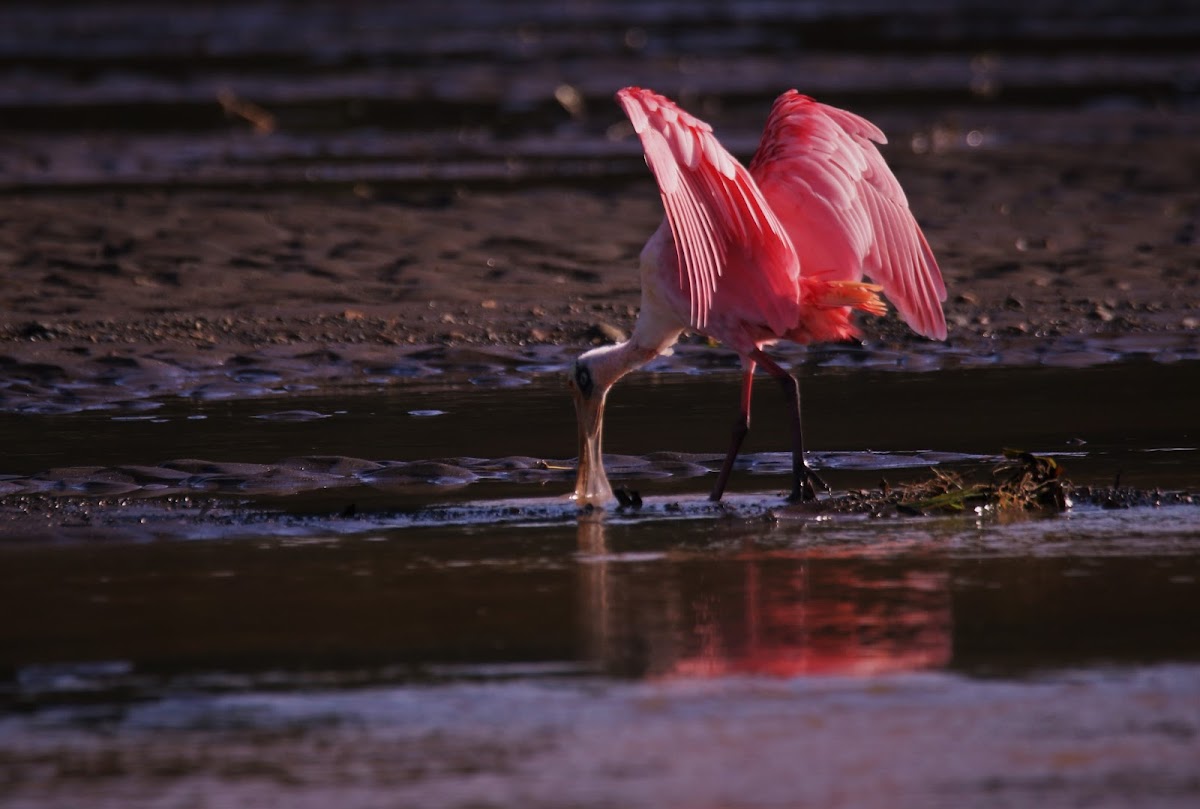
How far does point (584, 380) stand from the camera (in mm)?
8875

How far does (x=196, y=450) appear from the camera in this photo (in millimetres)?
9516

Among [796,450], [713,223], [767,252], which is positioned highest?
[713,223]

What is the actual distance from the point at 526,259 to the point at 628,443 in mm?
5124

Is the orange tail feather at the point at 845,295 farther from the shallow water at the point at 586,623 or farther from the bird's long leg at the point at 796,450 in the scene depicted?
the shallow water at the point at 586,623

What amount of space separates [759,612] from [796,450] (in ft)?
6.51

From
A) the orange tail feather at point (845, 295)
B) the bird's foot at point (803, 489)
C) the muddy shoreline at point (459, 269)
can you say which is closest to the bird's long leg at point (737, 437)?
the bird's foot at point (803, 489)

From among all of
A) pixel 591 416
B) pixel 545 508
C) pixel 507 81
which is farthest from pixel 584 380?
pixel 507 81

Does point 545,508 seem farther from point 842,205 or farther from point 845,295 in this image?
point 842,205

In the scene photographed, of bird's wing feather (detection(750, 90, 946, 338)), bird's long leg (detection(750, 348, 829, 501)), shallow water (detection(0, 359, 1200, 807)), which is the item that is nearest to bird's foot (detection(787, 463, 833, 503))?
bird's long leg (detection(750, 348, 829, 501))

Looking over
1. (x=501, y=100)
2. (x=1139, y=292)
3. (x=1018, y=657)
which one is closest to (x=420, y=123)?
(x=501, y=100)

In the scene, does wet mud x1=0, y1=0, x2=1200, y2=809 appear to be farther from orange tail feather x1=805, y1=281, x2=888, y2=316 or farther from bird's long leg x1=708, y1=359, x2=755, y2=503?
orange tail feather x1=805, y1=281, x2=888, y2=316

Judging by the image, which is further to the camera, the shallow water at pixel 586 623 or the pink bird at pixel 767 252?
the pink bird at pixel 767 252

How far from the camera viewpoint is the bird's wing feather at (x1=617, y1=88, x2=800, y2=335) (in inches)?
326

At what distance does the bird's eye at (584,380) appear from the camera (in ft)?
29.0
